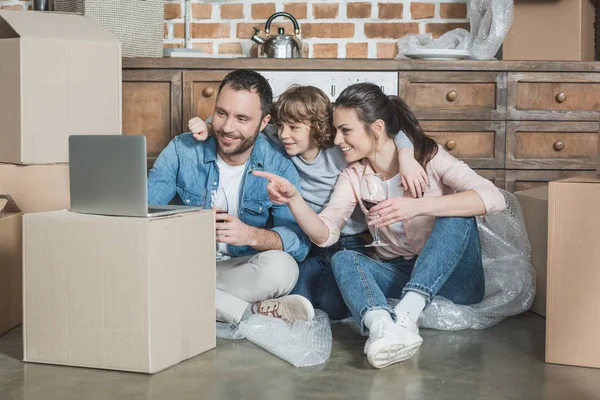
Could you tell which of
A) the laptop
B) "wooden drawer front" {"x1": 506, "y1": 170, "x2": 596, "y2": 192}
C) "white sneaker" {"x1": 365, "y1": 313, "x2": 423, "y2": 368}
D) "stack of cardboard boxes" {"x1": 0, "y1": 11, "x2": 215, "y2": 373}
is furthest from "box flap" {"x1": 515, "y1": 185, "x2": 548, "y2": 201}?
the laptop

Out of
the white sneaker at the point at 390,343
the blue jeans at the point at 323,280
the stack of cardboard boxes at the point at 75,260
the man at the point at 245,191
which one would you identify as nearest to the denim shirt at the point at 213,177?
the man at the point at 245,191

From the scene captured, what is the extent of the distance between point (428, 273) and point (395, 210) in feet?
0.63

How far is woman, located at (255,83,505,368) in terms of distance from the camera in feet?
7.00

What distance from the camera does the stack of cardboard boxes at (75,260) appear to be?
1.90m

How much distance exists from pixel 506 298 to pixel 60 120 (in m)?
1.47

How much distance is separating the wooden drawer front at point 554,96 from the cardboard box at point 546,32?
0.14 meters

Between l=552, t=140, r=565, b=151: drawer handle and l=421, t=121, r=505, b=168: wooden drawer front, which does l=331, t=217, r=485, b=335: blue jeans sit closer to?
l=421, t=121, r=505, b=168: wooden drawer front

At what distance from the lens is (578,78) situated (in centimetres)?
318

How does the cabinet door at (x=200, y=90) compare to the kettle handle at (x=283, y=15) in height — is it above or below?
below

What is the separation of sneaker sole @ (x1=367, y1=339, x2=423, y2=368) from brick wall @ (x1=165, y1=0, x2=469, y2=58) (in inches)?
76.5

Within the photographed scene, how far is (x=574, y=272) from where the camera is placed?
2002mm

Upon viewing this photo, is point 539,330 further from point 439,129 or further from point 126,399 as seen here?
point 126,399

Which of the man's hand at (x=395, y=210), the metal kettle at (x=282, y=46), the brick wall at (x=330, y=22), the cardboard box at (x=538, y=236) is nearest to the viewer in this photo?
the man's hand at (x=395, y=210)

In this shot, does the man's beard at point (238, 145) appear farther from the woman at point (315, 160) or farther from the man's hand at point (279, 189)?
the man's hand at point (279, 189)
